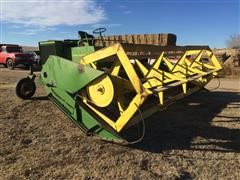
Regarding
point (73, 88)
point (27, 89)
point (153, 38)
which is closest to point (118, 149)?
point (73, 88)

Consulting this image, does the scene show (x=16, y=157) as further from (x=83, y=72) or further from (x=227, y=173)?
(x=227, y=173)

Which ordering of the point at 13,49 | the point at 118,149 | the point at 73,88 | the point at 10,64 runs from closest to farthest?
the point at 118,149 < the point at 73,88 < the point at 10,64 < the point at 13,49

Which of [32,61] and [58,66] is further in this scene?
[32,61]

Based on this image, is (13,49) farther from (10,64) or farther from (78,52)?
(78,52)

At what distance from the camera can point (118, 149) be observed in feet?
16.9

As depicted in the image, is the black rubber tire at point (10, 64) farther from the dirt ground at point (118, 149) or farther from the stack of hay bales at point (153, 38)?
the dirt ground at point (118, 149)

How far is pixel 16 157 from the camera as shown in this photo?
15.7ft

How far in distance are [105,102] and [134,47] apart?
1.08m

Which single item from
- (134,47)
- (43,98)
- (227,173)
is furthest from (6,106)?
(227,173)

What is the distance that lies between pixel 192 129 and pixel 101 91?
7.46ft

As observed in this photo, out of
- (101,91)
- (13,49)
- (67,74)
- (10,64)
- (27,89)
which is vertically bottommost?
(27,89)

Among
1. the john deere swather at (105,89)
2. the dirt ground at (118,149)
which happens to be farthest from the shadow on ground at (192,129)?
the john deere swather at (105,89)

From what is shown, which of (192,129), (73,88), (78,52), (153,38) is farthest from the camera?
(153,38)

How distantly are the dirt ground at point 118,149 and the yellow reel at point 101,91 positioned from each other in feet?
2.31
